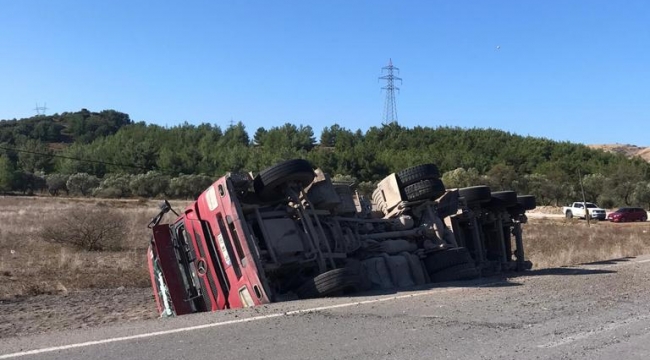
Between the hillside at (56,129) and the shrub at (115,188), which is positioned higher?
the hillside at (56,129)

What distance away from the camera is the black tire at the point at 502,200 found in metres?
12.6

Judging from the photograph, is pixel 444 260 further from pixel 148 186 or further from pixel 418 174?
pixel 148 186

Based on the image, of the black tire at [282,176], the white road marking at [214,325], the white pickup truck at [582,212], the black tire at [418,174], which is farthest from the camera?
the white pickup truck at [582,212]

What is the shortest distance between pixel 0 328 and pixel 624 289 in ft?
29.2

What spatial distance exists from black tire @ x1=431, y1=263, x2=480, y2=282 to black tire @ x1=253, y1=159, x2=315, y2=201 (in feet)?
8.49

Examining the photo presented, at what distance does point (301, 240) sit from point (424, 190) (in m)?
2.72

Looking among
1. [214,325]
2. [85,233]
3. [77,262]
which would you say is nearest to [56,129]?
[85,233]

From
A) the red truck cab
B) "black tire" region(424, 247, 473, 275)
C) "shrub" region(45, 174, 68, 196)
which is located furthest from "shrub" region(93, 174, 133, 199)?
"black tire" region(424, 247, 473, 275)

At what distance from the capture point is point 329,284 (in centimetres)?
832

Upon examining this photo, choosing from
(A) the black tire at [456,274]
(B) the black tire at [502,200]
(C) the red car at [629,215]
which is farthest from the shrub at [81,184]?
(A) the black tire at [456,274]

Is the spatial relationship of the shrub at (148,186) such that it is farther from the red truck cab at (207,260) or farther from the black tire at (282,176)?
the black tire at (282,176)

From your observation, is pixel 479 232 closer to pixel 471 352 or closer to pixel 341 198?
pixel 341 198

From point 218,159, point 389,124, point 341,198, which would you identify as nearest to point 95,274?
point 341,198

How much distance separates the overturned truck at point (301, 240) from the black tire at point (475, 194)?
0.45m
